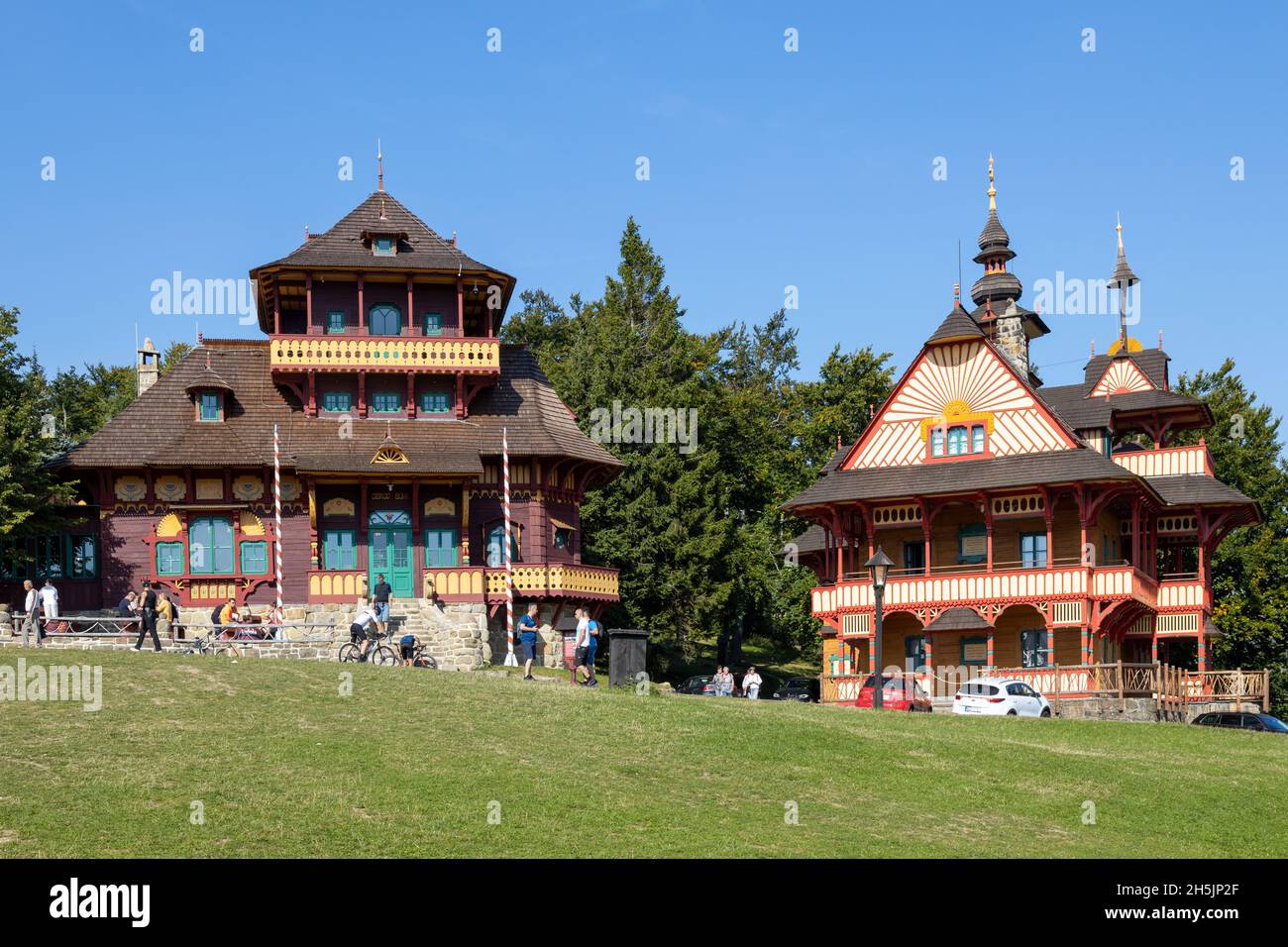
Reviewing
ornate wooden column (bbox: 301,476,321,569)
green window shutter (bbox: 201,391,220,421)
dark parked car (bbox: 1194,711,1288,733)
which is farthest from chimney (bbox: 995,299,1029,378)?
green window shutter (bbox: 201,391,220,421)

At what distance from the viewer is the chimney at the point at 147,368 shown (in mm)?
55875

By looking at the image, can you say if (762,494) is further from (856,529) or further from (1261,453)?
(1261,453)

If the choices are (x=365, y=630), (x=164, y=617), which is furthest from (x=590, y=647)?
(x=164, y=617)

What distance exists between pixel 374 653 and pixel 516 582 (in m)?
9.93

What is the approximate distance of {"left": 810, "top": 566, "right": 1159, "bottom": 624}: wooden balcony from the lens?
1895 inches

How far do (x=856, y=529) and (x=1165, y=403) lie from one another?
11.1 m

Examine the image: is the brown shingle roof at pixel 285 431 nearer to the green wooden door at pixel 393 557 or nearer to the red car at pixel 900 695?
the green wooden door at pixel 393 557

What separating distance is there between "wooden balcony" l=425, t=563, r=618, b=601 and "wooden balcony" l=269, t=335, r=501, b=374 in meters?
6.64

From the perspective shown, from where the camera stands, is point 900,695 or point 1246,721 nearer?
point 900,695

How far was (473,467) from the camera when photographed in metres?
48.3

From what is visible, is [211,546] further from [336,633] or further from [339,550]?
[336,633]

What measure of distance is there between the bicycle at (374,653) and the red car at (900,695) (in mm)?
11570

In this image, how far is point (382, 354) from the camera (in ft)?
166
